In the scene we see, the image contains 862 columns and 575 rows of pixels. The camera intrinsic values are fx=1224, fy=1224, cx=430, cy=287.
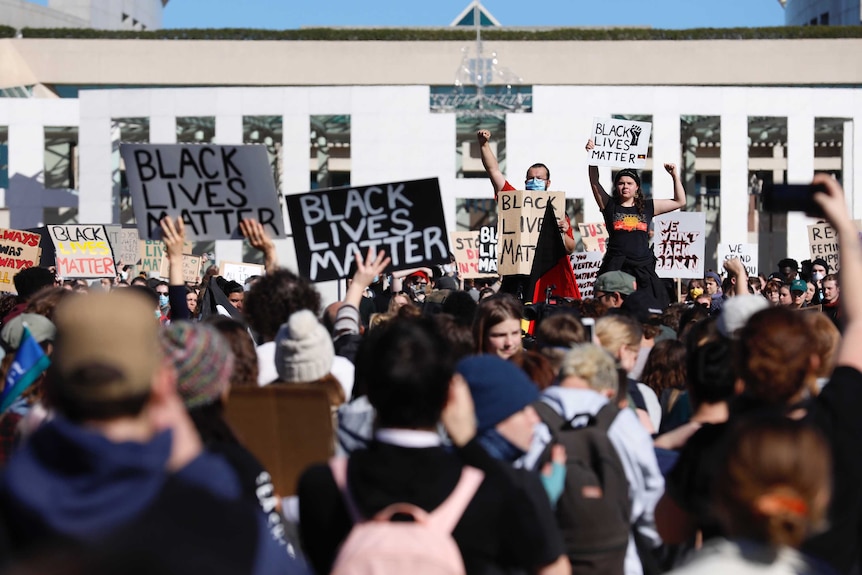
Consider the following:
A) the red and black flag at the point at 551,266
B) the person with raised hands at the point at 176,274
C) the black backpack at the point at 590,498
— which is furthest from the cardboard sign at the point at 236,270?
the black backpack at the point at 590,498

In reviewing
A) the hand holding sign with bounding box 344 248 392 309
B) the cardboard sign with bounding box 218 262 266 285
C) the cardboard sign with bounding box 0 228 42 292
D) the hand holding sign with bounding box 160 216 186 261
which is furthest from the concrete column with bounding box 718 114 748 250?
the hand holding sign with bounding box 160 216 186 261

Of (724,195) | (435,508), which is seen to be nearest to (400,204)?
(435,508)

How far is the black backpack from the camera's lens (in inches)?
163

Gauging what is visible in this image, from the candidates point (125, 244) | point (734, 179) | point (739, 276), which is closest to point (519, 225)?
point (739, 276)

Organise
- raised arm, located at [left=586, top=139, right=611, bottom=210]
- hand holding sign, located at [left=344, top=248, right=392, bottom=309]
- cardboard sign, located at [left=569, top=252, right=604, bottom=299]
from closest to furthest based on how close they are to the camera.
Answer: hand holding sign, located at [left=344, top=248, right=392, bottom=309], raised arm, located at [left=586, top=139, right=611, bottom=210], cardboard sign, located at [left=569, top=252, right=604, bottom=299]

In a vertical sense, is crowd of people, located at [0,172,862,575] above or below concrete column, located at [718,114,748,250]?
below

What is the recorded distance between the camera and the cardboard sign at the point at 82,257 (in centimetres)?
1816

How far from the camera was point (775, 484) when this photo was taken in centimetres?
268

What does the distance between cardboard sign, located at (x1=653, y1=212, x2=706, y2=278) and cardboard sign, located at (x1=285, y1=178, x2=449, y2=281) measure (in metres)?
8.81

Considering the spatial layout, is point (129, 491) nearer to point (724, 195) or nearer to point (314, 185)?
point (724, 195)

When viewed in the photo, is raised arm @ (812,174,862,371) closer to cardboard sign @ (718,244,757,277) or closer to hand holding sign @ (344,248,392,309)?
hand holding sign @ (344,248,392,309)

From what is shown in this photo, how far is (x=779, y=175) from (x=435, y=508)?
47.5 meters

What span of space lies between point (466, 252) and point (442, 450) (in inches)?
830

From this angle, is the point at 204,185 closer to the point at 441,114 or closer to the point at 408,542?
the point at 408,542
